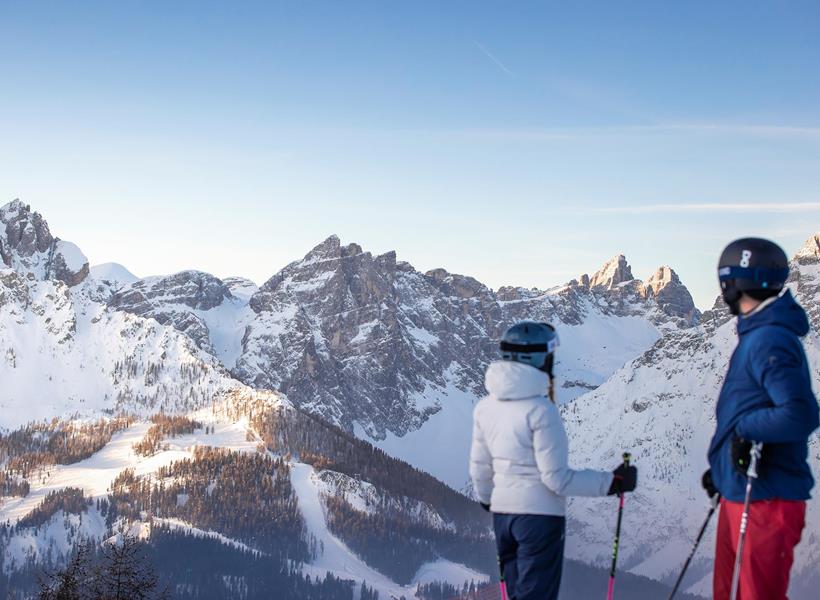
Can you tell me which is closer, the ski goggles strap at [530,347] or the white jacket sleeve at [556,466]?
the white jacket sleeve at [556,466]

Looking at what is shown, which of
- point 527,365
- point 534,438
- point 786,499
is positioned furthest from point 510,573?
point 786,499

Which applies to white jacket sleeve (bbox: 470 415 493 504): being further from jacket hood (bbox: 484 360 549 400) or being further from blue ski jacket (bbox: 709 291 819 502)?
blue ski jacket (bbox: 709 291 819 502)

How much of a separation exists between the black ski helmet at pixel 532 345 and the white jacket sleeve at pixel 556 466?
0.54 m

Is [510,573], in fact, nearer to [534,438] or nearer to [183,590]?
[534,438]

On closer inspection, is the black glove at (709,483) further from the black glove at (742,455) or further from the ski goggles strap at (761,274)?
the ski goggles strap at (761,274)

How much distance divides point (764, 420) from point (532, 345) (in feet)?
7.62

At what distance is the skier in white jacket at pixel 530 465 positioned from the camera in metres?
9.13

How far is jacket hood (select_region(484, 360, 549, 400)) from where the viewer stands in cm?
923

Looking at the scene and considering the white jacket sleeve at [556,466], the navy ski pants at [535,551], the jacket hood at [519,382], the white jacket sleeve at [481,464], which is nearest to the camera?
the white jacket sleeve at [556,466]

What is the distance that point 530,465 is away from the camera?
9.34 m

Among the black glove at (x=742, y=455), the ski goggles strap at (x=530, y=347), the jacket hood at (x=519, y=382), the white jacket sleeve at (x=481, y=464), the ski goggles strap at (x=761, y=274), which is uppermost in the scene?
the ski goggles strap at (x=761, y=274)

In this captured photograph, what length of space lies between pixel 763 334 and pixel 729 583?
102 inches

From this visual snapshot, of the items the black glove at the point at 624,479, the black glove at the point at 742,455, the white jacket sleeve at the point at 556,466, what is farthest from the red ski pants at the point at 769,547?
the white jacket sleeve at the point at 556,466

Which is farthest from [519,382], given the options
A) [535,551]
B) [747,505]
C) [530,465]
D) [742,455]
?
[747,505]
